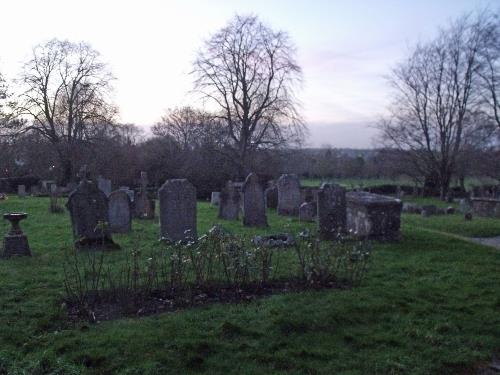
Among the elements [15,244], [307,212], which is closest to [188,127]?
[307,212]

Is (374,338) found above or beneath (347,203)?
beneath

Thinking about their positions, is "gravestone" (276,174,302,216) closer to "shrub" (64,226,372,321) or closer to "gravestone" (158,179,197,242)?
"gravestone" (158,179,197,242)

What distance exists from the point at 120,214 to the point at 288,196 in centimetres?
744

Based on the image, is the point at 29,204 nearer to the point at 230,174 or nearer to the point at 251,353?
the point at 230,174

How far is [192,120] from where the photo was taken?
41719 millimetres

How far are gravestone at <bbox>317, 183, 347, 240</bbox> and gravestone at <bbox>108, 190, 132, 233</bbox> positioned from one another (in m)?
5.38

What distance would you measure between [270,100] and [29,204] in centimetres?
1824

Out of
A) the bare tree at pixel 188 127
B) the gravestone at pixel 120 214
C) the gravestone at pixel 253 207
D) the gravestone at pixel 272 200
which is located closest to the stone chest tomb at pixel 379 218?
the gravestone at pixel 253 207

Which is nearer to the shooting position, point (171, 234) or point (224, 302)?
point (224, 302)

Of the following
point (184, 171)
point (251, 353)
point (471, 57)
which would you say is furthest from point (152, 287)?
point (471, 57)

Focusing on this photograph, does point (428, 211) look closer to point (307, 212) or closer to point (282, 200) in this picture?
point (282, 200)

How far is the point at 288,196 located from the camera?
18.9 metres

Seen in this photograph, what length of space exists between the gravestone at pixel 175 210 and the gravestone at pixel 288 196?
816cm

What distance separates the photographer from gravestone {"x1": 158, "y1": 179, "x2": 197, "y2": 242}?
11.0 m
